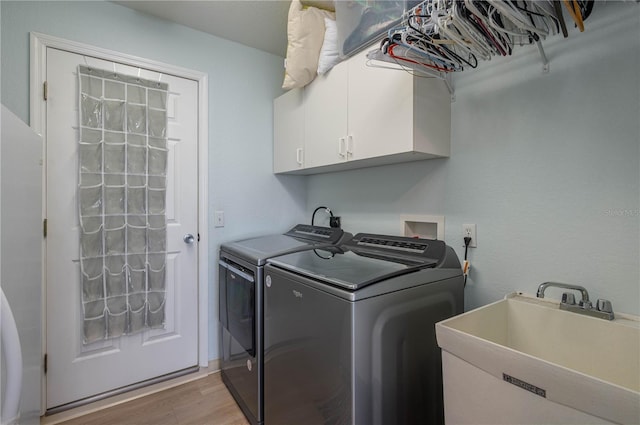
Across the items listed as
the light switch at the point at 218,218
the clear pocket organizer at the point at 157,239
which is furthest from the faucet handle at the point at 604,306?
the clear pocket organizer at the point at 157,239

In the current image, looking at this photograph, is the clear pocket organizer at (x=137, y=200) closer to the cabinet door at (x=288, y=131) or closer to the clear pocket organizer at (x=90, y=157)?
the clear pocket organizer at (x=90, y=157)

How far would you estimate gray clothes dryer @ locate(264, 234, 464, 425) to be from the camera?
1.03 meters

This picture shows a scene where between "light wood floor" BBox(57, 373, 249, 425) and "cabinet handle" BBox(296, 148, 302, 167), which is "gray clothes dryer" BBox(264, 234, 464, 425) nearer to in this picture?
"light wood floor" BBox(57, 373, 249, 425)

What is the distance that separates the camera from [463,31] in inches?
37.9

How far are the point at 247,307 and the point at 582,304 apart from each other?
1.51m

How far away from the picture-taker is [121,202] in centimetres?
189

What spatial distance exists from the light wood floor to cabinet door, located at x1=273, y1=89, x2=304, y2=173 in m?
1.63

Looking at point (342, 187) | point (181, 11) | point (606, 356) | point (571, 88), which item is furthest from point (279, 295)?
point (181, 11)

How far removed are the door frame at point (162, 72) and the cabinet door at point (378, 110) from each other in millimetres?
1148

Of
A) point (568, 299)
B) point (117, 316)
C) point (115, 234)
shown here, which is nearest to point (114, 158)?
point (115, 234)

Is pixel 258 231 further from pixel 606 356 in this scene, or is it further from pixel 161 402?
pixel 606 356

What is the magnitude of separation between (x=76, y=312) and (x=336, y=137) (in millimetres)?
1902

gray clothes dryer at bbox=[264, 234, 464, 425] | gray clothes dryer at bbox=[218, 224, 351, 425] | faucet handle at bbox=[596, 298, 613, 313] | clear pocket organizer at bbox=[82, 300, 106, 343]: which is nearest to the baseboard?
gray clothes dryer at bbox=[218, 224, 351, 425]

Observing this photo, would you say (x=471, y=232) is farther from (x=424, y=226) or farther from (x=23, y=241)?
(x=23, y=241)
